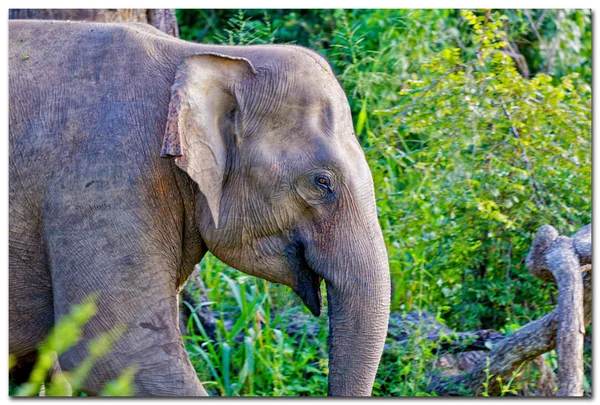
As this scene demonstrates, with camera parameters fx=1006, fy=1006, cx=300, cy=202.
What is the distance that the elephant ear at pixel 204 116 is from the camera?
3061mm

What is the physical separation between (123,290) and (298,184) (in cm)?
64

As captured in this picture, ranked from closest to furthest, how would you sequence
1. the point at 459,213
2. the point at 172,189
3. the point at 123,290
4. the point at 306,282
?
the point at 123,290 < the point at 172,189 < the point at 306,282 < the point at 459,213

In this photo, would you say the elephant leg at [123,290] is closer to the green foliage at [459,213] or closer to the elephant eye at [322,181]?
the elephant eye at [322,181]

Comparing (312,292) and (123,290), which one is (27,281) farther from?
(312,292)

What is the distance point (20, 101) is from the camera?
129 inches

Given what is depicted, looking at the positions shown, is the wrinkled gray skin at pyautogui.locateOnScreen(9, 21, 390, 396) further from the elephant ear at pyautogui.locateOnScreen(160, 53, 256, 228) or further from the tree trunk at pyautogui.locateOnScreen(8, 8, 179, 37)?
the tree trunk at pyautogui.locateOnScreen(8, 8, 179, 37)

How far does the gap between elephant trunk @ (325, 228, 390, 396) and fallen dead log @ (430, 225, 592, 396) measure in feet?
2.11

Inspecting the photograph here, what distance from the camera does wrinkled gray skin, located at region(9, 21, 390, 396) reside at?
3141 millimetres

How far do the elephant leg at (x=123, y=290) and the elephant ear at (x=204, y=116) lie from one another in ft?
0.70

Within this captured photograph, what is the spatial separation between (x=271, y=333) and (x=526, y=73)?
8.21 feet

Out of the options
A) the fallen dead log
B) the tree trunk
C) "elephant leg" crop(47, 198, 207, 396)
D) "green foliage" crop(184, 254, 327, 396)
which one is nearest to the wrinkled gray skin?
"elephant leg" crop(47, 198, 207, 396)

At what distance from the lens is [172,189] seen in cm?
325

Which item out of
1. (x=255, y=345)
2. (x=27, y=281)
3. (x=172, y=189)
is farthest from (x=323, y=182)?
(x=255, y=345)

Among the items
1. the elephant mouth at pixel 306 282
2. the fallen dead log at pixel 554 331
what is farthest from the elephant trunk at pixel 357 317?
the fallen dead log at pixel 554 331
